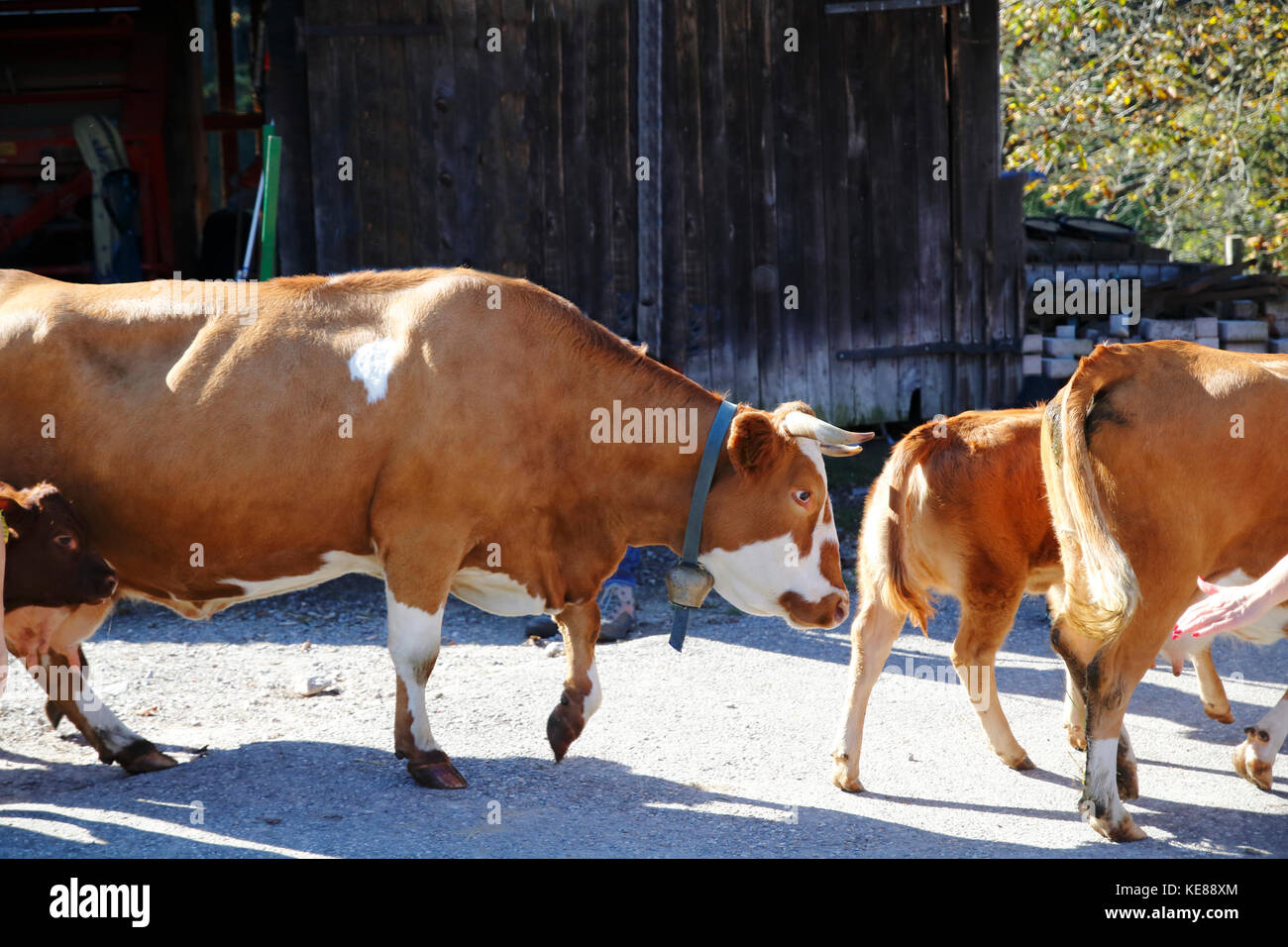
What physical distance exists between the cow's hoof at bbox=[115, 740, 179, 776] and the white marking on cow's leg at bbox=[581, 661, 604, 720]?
1.69 metres

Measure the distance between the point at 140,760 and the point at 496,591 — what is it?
1.57 m

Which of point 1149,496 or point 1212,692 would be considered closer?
point 1149,496

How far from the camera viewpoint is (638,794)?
4961 millimetres

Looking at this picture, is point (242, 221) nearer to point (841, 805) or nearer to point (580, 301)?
point (580, 301)

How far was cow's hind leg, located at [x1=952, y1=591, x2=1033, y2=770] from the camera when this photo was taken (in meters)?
5.05

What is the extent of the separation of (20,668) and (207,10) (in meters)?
9.77

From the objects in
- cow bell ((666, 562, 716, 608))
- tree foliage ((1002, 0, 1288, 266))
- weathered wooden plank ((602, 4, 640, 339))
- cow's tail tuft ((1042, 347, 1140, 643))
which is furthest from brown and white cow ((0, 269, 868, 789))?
tree foliage ((1002, 0, 1288, 266))

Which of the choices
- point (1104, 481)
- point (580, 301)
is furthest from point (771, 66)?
point (1104, 481)

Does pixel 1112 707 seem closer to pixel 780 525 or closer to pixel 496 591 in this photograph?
pixel 780 525

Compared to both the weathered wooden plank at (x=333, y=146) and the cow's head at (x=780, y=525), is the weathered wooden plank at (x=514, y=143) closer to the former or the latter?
the weathered wooden plank at (x=333, y=146)

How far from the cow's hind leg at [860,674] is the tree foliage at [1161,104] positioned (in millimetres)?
11401

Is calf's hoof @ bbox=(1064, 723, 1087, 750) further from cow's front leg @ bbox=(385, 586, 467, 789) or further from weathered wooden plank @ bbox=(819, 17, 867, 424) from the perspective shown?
weathered wooden plank @ bbox=(819, 17, 867, 424)

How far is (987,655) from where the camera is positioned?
508 centimetres

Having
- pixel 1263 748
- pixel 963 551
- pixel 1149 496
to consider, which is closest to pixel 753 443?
pixel 963 551
